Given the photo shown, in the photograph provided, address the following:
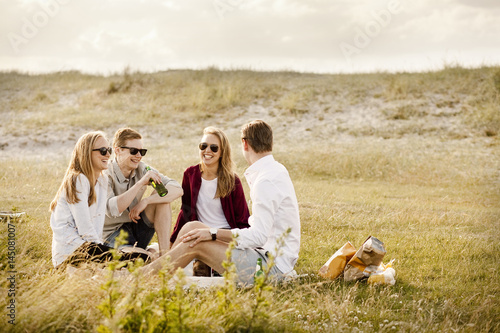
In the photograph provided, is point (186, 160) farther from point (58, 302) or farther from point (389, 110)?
point (58, 302)

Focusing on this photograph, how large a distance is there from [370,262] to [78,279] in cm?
321

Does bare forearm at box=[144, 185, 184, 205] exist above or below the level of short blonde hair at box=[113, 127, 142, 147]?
below

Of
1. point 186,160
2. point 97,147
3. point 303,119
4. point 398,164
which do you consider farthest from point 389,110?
point 97,147

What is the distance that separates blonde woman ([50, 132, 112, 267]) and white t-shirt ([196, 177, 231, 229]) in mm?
1326

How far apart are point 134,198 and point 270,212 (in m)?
2.09

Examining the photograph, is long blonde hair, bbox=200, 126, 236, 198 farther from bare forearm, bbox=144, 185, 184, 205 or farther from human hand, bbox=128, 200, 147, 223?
human hand, bbox=128, 200, 147, 223

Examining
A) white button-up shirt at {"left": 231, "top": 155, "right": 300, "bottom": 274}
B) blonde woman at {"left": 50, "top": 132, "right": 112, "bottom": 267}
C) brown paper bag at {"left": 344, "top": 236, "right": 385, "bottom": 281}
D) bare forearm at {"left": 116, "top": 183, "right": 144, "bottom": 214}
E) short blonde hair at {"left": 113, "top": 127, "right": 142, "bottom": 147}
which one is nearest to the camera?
white button-up shirt at {"left": 231, "top": 155, "right": 300, "bottom": 274}

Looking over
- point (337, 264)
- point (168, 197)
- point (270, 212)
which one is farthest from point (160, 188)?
point (337, 264)

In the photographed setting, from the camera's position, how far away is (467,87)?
82.9 ft

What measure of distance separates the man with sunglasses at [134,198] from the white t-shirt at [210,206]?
29 cm

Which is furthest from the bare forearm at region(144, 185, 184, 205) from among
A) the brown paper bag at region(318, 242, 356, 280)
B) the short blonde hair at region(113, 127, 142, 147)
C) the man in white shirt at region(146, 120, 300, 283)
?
the brown paper bag at region(318, 242, 356, 280)

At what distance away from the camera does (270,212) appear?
17.1ft

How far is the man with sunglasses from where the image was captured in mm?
6496

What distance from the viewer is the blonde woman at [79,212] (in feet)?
17.6
